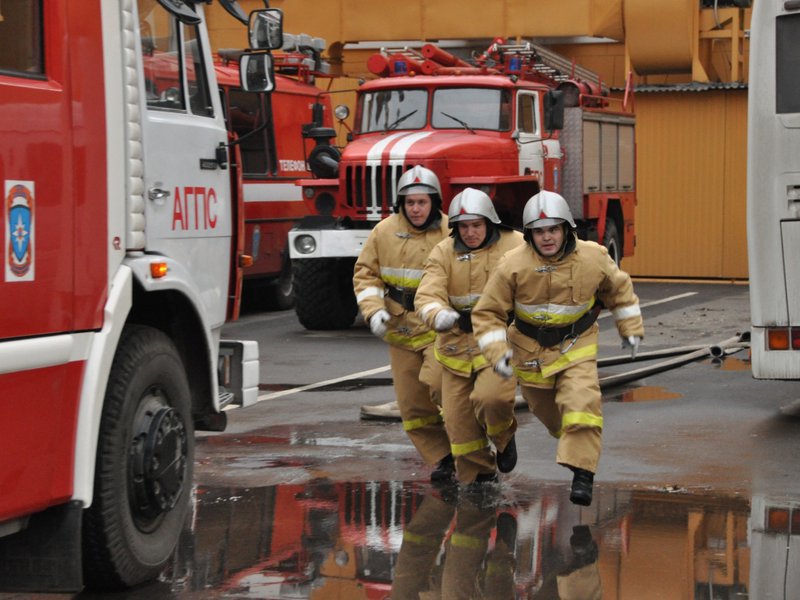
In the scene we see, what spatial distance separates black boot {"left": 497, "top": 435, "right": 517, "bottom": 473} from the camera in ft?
27.0

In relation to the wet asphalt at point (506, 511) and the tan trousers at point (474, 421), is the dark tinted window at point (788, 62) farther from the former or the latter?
the tan trousers at point (474, 421)

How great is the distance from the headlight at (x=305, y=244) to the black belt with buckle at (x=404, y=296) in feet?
23.0

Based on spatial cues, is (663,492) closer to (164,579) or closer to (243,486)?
(243,486)

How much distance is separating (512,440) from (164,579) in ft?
8.35

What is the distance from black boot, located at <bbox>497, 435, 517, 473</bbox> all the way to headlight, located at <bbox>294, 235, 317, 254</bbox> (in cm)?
746

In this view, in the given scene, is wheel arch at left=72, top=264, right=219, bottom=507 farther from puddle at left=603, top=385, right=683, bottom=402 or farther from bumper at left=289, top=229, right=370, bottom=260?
bumper at left=289, top=229, right=370, bottom=260

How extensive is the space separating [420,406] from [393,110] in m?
8.54

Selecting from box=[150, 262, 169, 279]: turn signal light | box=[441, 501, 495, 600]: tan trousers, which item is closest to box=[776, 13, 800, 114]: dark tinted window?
box=[441, 501, 495, 600]: tan trousers

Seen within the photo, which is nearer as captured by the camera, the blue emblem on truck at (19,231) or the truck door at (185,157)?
the blue emblem on truck at (19,231)

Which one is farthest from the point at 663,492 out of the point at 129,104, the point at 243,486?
the point at 129,104

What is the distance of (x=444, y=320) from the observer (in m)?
7.68

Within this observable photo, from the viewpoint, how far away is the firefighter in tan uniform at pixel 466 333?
A: 26.2 ft

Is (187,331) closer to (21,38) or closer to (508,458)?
(21,38)

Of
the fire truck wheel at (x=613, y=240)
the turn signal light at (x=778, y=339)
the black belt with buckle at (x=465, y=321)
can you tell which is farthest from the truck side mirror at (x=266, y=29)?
the fire truck wheel at (x=613, y=240)
